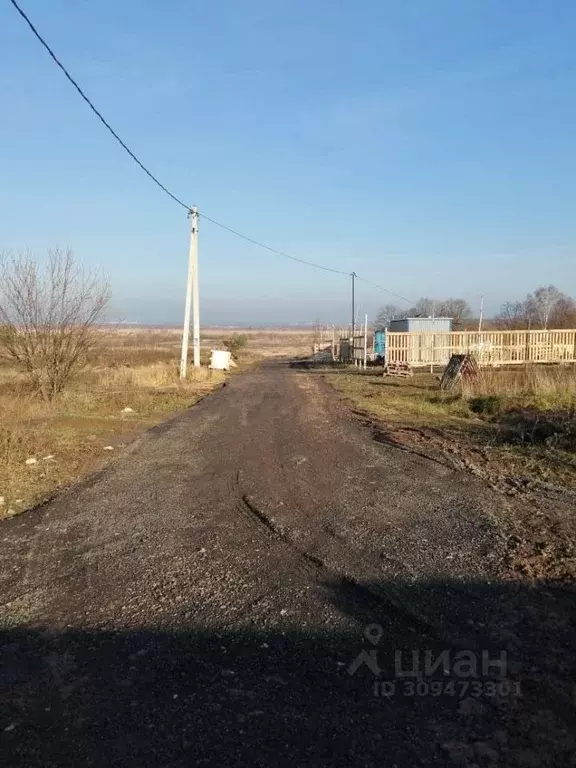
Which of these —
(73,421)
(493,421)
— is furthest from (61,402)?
(493,421)

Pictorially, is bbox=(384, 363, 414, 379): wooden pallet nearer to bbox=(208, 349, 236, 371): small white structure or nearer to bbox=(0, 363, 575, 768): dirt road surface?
bbox=(208, 349, 236, 371): small white structure

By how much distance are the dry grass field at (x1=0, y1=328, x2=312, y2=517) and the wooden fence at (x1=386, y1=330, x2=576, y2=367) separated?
11481mm

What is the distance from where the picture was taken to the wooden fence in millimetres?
29984

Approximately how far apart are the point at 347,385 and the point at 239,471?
51.4 feet

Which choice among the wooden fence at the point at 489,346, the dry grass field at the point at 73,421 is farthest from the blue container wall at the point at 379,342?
the dry grass field at the point at 73,421

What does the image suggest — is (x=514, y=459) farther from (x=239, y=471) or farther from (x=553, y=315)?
(x=553, y=315)

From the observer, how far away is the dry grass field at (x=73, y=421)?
812 centimetres

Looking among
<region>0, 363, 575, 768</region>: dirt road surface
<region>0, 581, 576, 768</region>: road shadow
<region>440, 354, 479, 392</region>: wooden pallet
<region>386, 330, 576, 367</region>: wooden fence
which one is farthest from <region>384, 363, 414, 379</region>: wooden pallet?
<region>0, 581, 576, 768</region>: road shadow

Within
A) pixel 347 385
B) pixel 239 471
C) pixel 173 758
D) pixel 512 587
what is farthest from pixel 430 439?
pixel 347 385

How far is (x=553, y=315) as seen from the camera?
6488cm

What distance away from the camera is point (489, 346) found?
2970cm

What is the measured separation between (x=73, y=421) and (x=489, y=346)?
2269 centimetres

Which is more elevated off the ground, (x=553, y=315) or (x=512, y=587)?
(x=553, y=315)

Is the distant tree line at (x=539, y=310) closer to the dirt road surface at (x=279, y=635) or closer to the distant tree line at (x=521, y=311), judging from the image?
the distant tree line at (x=521, y=311)
